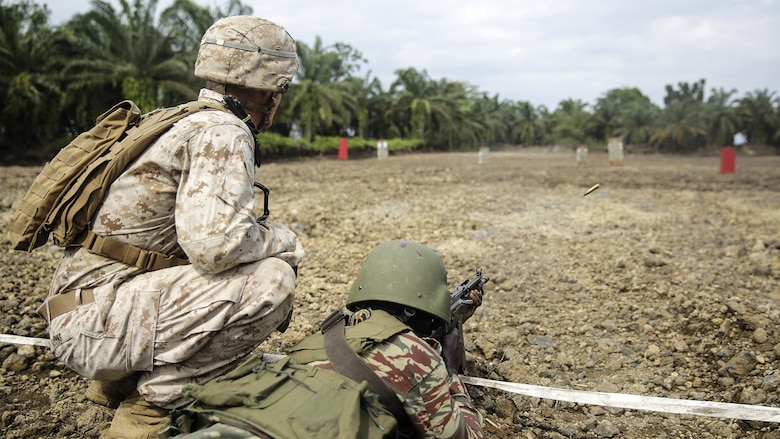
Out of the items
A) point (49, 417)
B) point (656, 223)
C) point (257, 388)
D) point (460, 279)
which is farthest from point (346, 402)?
point (656, 223)

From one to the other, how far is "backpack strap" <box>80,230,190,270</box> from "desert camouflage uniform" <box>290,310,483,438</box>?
0.65 meters

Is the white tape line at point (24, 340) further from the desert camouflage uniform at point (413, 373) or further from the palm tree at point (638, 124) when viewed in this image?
the palm tree at point (638, 124)

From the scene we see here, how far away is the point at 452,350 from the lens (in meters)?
2.66

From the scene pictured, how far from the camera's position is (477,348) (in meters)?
3.69

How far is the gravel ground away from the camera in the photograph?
2.94m

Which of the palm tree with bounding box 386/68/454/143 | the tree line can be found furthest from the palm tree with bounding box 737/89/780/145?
the palm tree with bounding box 386/68/454/143

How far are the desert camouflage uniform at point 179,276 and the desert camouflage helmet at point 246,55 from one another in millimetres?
255

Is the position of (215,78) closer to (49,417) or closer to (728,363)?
(49,417)

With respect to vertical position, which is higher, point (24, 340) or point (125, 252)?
point (125, 252)

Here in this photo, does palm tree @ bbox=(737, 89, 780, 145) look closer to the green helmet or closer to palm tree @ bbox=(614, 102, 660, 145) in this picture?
palm tree @ bbox=(614, 102, 660, 145)

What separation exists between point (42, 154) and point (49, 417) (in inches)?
811

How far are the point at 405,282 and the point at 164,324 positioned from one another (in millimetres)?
938

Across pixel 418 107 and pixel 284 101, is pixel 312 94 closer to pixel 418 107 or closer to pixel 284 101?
pixel 284 101

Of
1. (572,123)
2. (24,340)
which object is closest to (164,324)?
(24,340)
